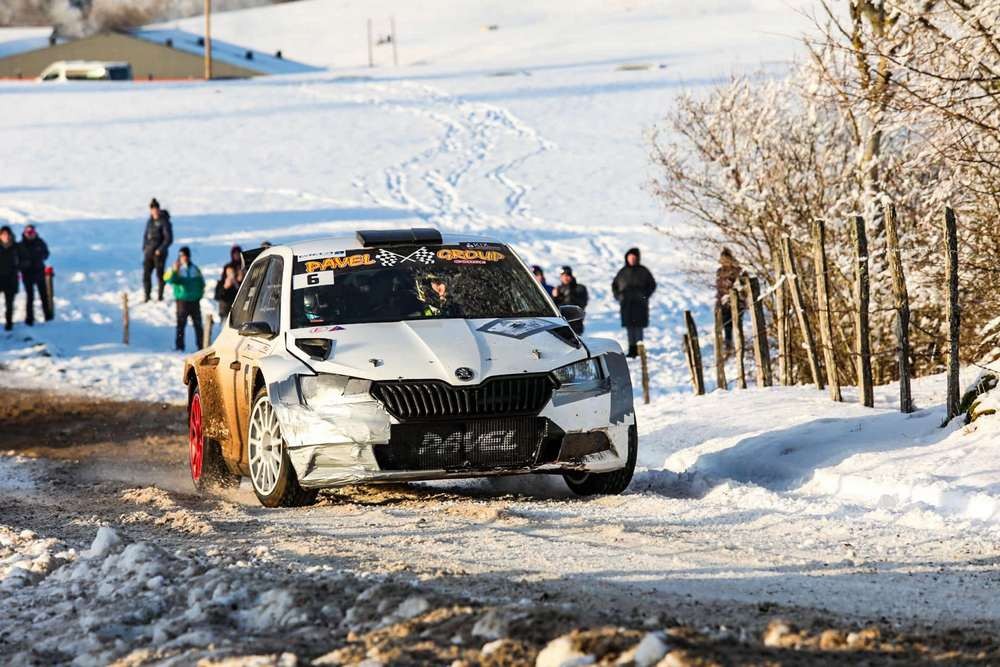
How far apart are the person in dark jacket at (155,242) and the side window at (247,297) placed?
61.1 feet

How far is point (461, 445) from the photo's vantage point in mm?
9008

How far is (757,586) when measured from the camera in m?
6.50

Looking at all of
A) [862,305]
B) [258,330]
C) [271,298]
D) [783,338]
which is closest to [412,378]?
[258,330]

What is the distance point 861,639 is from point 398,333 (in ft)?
16.1

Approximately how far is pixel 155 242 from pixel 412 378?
22.0 meters

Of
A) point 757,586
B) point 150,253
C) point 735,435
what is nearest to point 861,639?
point 757,586

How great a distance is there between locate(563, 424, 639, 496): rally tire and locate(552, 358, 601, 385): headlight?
417 mm

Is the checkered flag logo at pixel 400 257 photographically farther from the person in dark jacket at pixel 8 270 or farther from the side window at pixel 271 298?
the person in dark jacket at pixel 8 270

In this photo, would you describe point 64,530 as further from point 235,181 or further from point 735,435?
point 235,181

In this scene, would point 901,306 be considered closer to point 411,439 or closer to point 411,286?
point 411,286

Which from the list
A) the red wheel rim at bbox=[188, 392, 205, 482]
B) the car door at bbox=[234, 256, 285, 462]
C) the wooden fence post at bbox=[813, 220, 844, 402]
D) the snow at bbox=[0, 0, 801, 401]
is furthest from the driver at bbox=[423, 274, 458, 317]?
the snow at bbox=[0, 0, 801, 401]

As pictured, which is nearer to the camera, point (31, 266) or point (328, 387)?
point (328, 387)

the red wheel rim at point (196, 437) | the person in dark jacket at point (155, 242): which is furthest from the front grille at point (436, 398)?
the person in dark jacket at point (155, 242)

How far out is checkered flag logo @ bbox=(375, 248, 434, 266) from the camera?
34.0 feet
